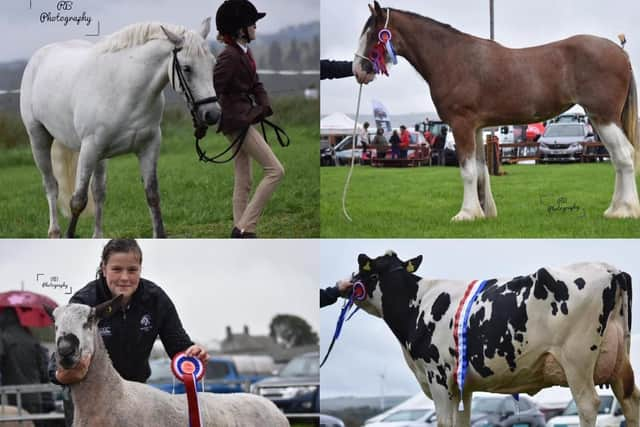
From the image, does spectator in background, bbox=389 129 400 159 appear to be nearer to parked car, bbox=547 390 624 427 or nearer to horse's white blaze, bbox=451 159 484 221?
horse's white blaze, bbox=451 159 484 221

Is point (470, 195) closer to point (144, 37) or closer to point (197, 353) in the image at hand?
point (144, 37)

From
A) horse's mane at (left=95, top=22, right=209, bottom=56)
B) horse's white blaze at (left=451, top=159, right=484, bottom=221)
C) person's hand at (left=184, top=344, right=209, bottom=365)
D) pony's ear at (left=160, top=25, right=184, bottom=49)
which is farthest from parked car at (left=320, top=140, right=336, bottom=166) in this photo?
person's hand at (left=184, top=344, right=209, bottom=365)

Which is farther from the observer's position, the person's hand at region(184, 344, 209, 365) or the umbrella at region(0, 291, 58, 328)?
the umbrella at region(0, 291, 58, 328)

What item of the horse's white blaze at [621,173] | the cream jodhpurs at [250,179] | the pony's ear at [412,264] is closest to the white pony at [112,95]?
the cream jodhpurs at [250,179]

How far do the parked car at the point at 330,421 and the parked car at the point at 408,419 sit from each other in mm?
183

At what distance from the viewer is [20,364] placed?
305 inches

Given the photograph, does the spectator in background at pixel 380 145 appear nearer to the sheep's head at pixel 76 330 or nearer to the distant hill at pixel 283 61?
the distant hill at pixel 283 61

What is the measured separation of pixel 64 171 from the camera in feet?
22.9

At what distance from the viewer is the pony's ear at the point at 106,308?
4.72 metres

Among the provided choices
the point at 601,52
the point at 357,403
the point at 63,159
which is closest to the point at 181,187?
the point at 63,159

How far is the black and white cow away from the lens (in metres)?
5.27

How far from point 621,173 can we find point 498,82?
0.99 metres

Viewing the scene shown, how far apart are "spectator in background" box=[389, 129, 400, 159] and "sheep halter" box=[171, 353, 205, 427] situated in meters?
2.61

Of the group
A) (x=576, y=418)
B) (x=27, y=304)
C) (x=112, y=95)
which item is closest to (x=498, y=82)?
(x=576, y=418)
